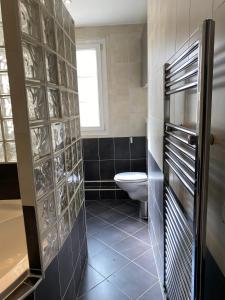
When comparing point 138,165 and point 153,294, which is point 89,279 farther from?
point 138,165

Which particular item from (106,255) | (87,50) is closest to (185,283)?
(106,255)

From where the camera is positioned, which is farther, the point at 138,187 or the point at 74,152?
the point at 138,187

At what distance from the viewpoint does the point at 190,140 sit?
2.54ft

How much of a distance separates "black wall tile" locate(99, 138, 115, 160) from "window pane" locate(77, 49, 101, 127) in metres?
0.25

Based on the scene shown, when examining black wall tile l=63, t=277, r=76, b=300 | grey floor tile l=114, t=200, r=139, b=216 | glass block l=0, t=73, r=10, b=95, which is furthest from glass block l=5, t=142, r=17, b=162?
grey floor tile l=114, t=200, r=139, b=216

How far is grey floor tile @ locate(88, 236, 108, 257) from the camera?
2.28 m

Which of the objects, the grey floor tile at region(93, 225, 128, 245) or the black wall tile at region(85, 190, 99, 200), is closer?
the grey floor tile at region(93, 225, 128, 245)

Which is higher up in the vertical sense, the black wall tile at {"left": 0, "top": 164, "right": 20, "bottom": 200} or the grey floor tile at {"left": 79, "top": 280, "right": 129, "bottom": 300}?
the black wall tile at {"left": 0, "top": 164, "right": 20, "bottom": 200}

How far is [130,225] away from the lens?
8.99ft

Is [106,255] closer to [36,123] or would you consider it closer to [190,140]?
[36,123]

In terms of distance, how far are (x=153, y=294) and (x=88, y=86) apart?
100 inches

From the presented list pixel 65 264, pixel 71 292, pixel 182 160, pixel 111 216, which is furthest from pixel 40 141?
pixel 111 216

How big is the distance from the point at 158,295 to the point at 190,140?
149 cm

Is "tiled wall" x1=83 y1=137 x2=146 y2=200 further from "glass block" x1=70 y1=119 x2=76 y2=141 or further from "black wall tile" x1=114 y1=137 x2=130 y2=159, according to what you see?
"glass block" x1=70 y1=119 x2=76 y2=141
